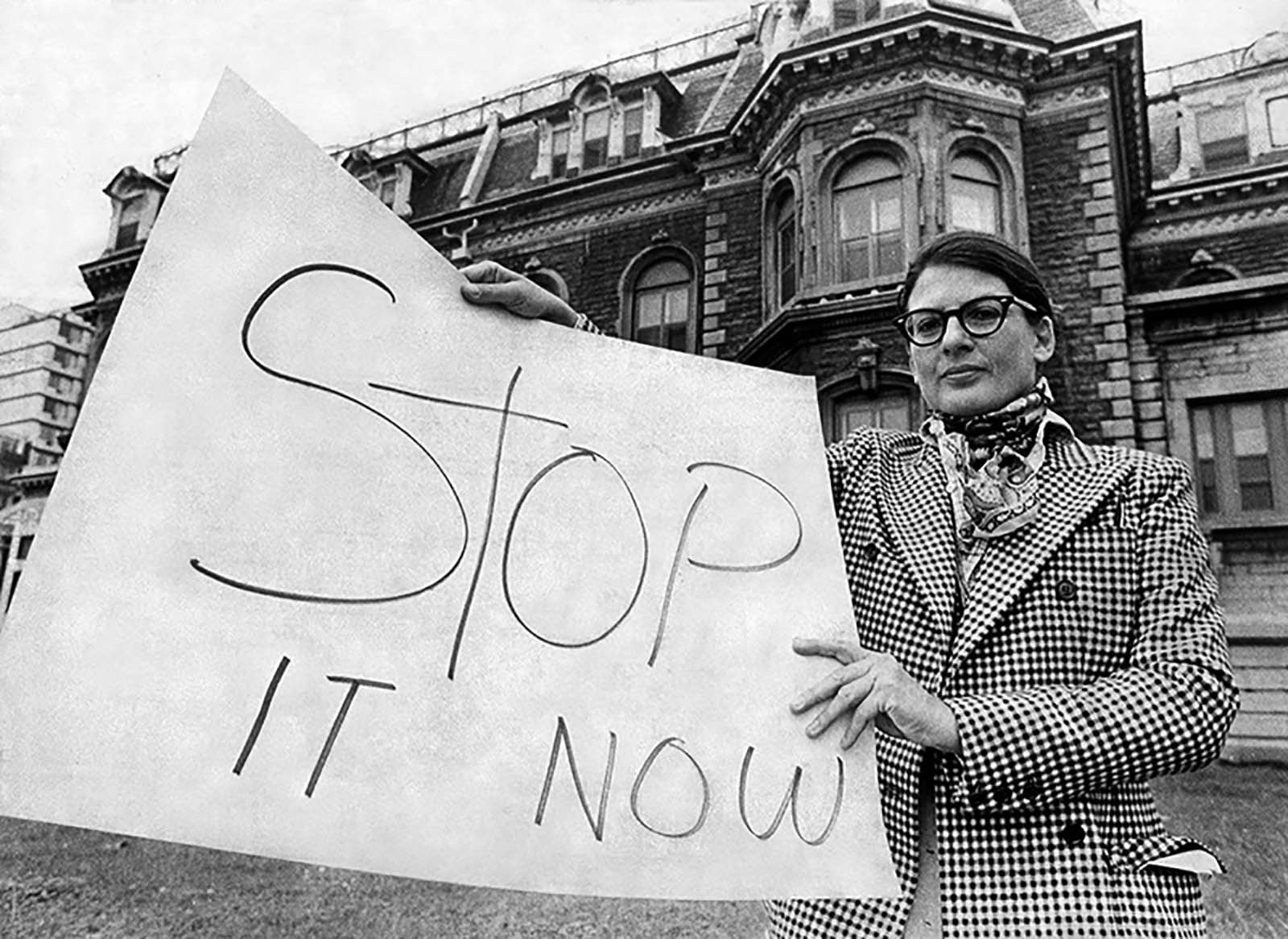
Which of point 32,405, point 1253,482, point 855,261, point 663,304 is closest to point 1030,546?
point 855,261

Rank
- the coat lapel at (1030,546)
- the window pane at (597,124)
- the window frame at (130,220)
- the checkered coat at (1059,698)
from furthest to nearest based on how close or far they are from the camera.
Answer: the window frame at (130,220)
the window pane at (597,124)
the coat lapel at (1030,546)
the checkered coat at (1059,698)

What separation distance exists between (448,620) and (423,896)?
4.54 m

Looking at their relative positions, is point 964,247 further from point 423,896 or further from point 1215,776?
point 1215,776

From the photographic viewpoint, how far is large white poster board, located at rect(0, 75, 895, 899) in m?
0.97

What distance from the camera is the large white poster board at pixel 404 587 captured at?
0.97 metres

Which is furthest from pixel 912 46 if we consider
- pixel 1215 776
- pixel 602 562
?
pixel 602 562

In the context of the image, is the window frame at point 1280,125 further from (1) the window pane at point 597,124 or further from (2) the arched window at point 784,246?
(1) the window pane at point 597,124

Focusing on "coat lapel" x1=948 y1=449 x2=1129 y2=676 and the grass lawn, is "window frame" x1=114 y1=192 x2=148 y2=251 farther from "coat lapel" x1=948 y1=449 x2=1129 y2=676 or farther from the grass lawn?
"coat lapel" x1=948 y1=449 x2=1129 y2=676

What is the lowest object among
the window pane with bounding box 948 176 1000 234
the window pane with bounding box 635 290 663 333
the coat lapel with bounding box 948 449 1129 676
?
the coat lapel with bounding box 948 449 1129 676

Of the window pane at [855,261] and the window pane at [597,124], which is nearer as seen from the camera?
the window pane at [855,261]

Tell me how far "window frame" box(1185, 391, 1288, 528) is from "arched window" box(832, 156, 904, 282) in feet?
15.5

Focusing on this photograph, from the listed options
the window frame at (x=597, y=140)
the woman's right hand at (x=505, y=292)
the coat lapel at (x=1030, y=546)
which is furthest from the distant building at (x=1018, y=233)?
the woman's right hand at (x=505, y=292)

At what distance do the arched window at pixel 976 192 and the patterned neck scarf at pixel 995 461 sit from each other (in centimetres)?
1125

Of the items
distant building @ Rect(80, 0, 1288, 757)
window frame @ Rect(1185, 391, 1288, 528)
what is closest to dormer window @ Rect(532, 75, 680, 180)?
distant building @ Rect(80, 0, 1288, 757)
